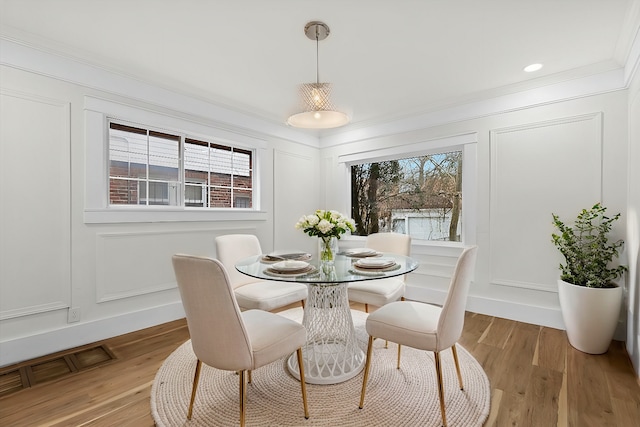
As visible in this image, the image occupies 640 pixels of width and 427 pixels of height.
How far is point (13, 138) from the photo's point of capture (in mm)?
2273

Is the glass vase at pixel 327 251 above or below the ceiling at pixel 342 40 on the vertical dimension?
below

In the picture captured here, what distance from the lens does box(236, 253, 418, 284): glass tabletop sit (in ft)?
5.73

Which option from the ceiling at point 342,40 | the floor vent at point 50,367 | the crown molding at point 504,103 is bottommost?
the floor vent at point 50,367

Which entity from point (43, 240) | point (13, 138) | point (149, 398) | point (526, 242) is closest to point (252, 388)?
point (149, 398)

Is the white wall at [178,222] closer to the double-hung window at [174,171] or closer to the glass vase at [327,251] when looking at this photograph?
the double-hung window at [174,171]

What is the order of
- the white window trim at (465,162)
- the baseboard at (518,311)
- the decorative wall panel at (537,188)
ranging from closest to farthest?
→ the decorative wall panel at (537,188) < the baseboard at (518,311) < the white window trim at (465,162)

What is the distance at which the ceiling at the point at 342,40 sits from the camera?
76.7 inches

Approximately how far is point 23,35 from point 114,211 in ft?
4.57

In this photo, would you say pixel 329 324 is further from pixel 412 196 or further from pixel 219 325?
pixel 412 196

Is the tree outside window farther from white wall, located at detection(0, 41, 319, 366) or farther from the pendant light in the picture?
white wall, located at detection(0, 41, 319, 366)

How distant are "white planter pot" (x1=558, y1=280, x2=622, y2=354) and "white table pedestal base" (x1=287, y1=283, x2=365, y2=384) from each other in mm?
1727

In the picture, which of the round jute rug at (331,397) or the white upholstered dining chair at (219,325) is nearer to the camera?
the white upholstered dining chair at (219,325)

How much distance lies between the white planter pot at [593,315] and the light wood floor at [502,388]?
0.34ft

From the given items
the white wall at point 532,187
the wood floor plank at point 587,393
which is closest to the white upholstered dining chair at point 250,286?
the wood floor plank at point 587,393
